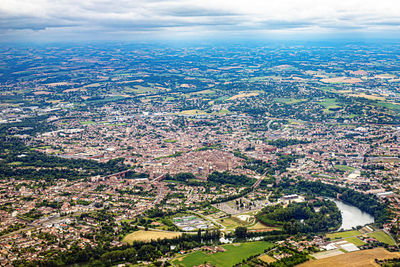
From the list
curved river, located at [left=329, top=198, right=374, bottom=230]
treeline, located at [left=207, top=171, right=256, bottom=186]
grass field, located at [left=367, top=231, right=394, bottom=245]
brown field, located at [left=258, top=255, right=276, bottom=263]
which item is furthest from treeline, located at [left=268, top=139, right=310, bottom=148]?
brown field, located at [left=258, top=255, right=276, bottom=263]

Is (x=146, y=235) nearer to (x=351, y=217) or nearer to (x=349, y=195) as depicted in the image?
(x=351, y=217)

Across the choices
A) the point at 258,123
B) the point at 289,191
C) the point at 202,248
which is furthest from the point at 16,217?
the point at 258,123

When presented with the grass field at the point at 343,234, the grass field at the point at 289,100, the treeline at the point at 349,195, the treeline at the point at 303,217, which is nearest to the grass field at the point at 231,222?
the treeline at the point at 303,217

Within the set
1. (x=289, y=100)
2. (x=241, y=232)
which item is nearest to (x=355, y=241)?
(x=241, y=232)

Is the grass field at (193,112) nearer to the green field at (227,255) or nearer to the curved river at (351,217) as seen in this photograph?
the curved river at (351,217)

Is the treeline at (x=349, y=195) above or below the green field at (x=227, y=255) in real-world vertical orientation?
above

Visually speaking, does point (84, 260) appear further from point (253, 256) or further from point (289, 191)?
point (289, 191)
